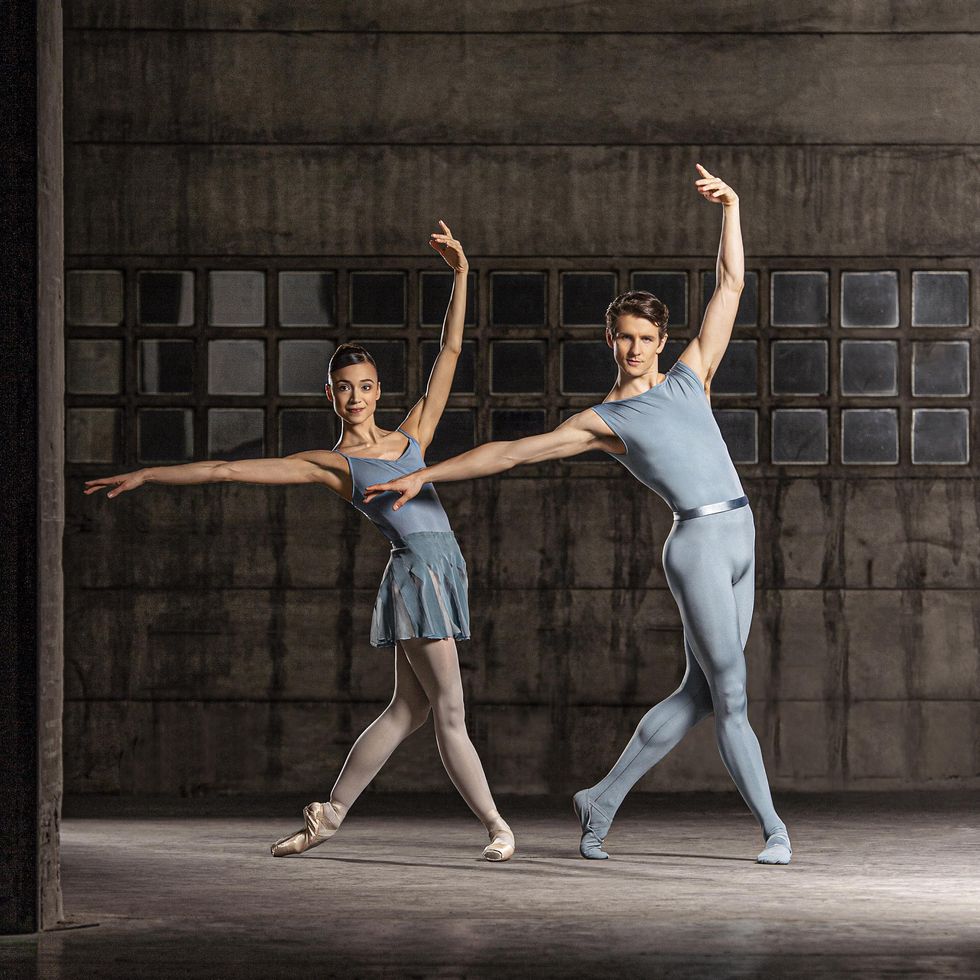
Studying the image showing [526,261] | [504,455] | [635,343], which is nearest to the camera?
[504,455]

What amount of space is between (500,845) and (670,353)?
13.1 ft

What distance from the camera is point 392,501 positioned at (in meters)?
7.85

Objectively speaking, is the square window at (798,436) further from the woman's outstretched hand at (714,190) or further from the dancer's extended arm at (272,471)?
the dancer's extended arm at (272,471)

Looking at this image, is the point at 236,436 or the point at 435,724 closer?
the point at 435,724

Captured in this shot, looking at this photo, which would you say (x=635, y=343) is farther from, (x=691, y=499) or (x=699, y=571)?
(x=699, y=571)

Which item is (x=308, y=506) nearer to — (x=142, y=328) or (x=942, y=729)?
(x=142, y=328)

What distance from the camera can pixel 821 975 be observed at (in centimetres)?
528

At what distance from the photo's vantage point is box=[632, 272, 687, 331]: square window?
35.7ft

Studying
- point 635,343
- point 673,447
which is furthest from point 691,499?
point 635,343

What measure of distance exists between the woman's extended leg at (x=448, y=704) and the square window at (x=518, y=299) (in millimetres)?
3501

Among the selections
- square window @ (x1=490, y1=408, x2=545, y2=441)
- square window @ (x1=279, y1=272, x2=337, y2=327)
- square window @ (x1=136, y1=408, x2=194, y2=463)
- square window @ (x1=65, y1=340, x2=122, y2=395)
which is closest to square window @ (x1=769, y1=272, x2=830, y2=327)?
square window @ (x1=490, y1=408, x2=545, y2=441)

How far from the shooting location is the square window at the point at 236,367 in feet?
36.0

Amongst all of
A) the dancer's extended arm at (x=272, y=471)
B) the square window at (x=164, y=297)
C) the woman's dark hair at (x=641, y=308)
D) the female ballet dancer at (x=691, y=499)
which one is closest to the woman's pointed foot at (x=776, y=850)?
the female ballet dancer at (x=691, y=499)

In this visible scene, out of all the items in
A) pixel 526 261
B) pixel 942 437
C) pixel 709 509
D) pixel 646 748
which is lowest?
pixel 646 748
